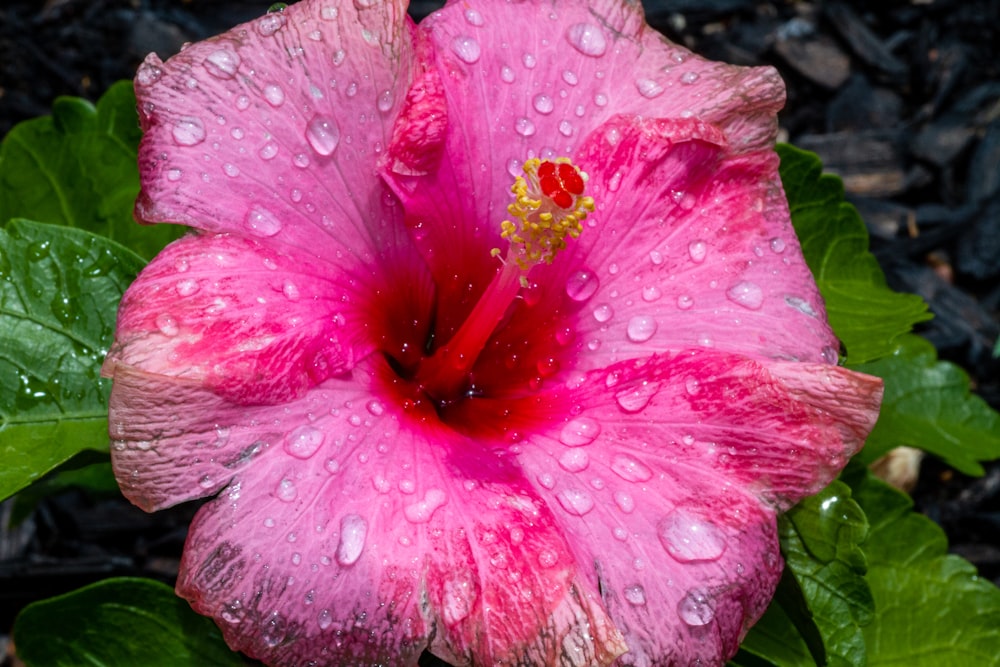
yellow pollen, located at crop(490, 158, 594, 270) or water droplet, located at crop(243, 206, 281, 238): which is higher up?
yellow pollen, located at crop(490, 158, 594, 270)

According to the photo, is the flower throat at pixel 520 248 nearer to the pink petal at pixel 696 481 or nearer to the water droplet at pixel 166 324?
the pink petal at pixel 696 481

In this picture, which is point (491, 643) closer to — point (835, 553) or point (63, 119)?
point (835, 553)

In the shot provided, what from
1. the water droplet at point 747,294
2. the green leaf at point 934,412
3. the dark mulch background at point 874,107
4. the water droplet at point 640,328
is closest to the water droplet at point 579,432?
the water droplet at point 640,328

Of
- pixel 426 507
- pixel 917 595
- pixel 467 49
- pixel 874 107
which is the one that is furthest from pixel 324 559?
pixel 874 107

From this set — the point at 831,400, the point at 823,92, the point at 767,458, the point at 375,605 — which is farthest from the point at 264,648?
the point at 823,92

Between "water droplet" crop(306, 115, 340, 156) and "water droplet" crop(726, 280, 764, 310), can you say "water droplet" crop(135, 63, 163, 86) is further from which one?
"water droplet" crop(726, 280, 764, 310)

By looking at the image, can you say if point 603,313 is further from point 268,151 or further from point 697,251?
point 268,151

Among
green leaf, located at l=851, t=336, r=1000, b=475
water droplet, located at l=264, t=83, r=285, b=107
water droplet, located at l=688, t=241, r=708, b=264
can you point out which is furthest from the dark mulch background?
water droplet, located at l=688, t=241, r=708, b=264
